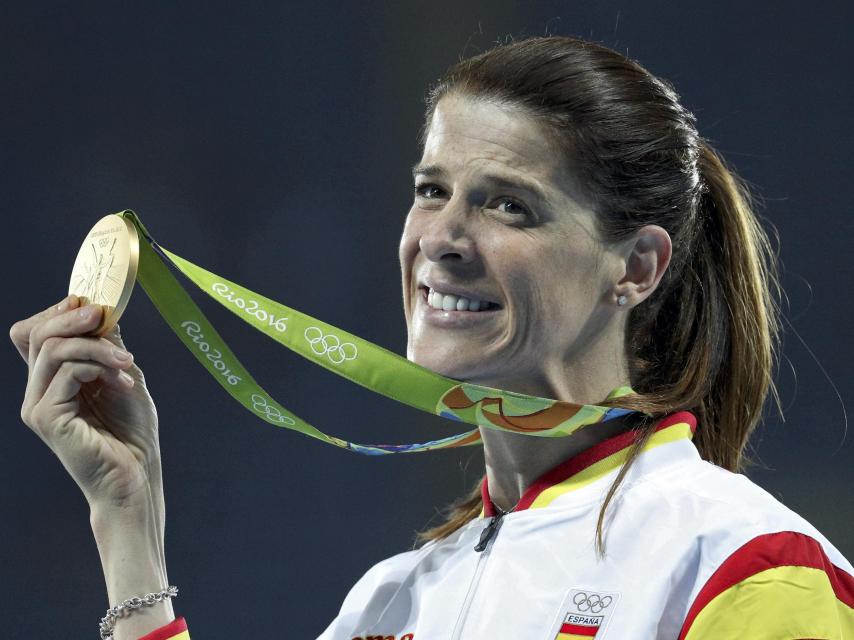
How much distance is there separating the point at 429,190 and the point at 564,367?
309mm

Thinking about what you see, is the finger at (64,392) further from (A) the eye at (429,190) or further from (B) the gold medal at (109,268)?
(A) the eye at (429,190)

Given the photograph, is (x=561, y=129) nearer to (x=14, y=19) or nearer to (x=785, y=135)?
(x=785, y=135)

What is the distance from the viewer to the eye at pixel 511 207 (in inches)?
64.5

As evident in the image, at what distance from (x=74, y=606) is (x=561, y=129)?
1.92 metres

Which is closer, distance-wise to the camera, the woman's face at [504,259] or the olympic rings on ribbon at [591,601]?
the olympic rings on ribbon at [591,601]

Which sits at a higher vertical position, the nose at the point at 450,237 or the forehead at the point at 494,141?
the forehead at the point at 494,141

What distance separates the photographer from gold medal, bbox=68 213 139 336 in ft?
5.26

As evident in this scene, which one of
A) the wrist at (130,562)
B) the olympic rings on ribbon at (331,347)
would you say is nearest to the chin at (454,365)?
the olympic rings on ribbon at (331,347)

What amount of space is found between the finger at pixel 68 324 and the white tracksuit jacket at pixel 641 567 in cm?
60

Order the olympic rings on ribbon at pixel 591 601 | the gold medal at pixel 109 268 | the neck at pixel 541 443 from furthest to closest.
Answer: the neck at pixel 541 443 < the gold medal at pixel 109 268 < the olympic rings on ribbon at pixel 591 601

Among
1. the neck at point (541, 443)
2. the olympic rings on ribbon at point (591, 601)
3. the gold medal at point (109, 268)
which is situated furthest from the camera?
the neck at point (541, 443)

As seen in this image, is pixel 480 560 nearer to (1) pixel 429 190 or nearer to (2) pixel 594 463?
(2) pixel 594 463

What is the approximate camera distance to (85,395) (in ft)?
5.99

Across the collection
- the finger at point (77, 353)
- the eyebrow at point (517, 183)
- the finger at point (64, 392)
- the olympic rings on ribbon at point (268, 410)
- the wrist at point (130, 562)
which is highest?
the eyebrow at point (517, 183)
